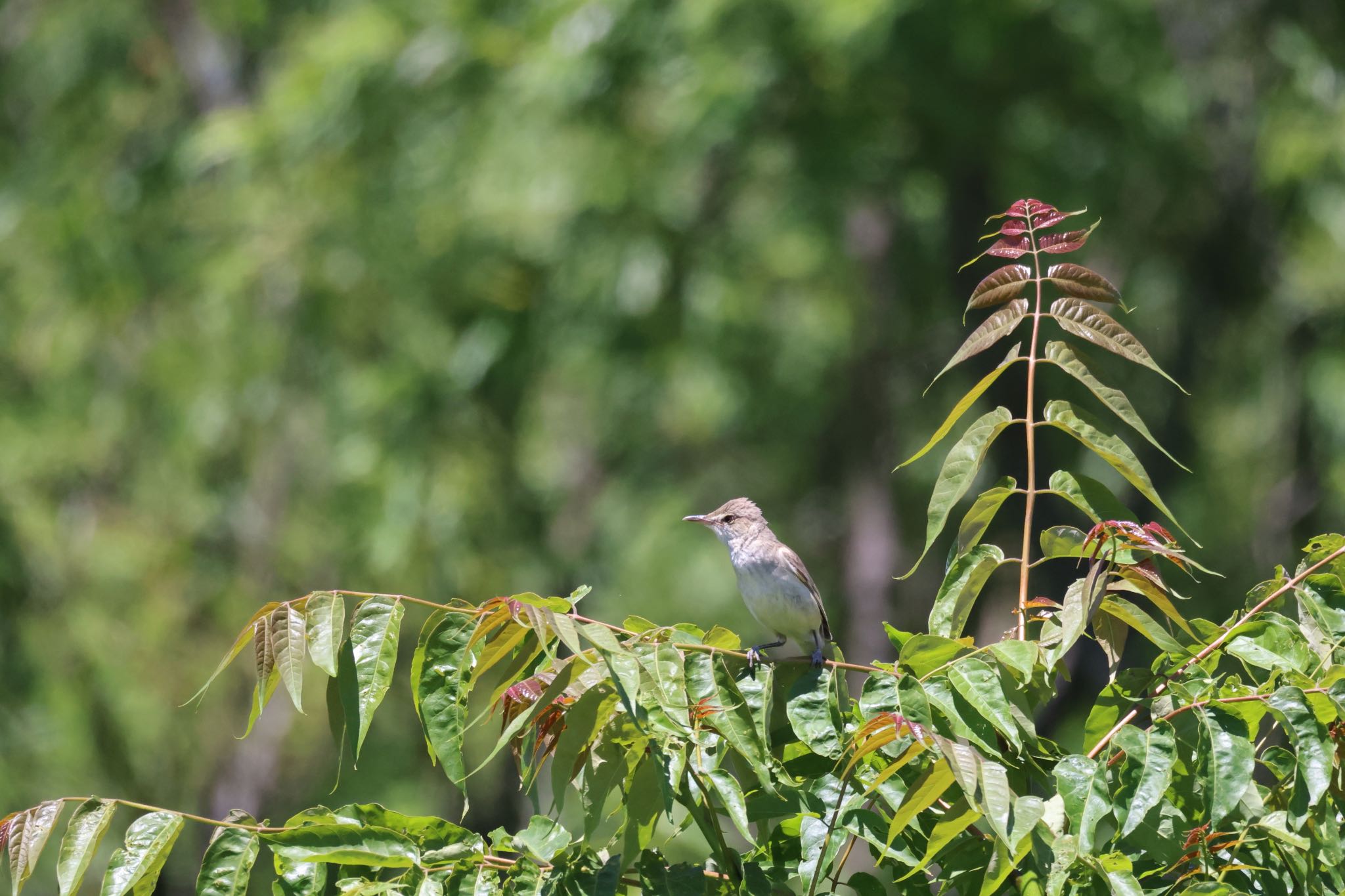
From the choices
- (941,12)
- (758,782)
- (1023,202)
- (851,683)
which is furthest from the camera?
(851,683)

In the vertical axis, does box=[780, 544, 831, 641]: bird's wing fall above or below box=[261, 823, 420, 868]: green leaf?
below

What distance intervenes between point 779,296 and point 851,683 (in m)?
3.52

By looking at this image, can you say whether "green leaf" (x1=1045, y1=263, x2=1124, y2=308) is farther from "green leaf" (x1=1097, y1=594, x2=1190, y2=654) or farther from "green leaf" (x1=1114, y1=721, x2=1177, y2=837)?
"green leaf" (x1=1114, y1=721, x2=1177, y2=837)

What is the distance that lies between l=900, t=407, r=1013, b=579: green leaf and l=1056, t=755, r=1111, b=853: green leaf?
0.43 meters

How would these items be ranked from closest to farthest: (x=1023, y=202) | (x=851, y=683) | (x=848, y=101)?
1. (x=1023, y=202)
2. (x=848, y=101)
3. (x=851, y=683)

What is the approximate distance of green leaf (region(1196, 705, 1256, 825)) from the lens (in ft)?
6.78

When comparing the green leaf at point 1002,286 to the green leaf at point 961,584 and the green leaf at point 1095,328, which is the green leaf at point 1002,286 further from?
the green leaf at point 961,584

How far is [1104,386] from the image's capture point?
2412mm

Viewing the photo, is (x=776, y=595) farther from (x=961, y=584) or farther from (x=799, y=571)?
(x=961, y=584)

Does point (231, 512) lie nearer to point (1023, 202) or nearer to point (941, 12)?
point (941, 12)

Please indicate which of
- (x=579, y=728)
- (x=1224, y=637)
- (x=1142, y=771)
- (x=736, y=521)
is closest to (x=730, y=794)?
(x=579, y=728)

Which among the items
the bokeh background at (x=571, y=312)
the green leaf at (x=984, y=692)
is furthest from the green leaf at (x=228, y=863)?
the bokeh background at (x=571, y=312)

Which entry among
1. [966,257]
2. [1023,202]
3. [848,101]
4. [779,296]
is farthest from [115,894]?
[779,296]

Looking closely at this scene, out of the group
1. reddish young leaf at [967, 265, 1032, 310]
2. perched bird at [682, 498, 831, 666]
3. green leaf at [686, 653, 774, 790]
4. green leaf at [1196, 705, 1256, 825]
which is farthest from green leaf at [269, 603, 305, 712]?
perched bird at [682, 498, 831, 666]
